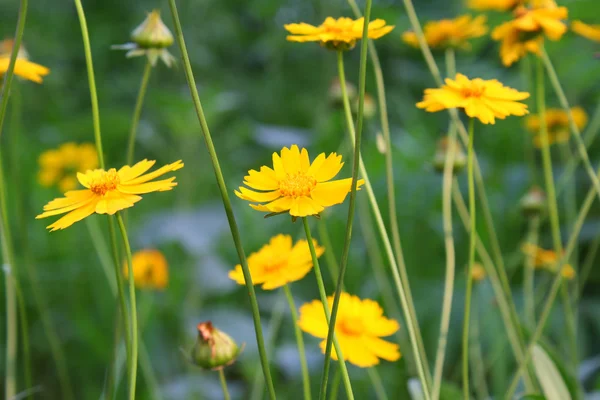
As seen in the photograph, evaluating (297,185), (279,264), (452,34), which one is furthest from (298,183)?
(452,34)

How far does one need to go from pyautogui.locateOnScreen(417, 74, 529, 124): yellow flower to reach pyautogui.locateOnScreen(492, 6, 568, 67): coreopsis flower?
11 cm

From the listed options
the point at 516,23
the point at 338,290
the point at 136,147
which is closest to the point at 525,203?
the point at 516,23

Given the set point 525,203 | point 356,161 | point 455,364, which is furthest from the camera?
point 455,364

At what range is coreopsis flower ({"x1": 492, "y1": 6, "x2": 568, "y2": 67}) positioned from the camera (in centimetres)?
48

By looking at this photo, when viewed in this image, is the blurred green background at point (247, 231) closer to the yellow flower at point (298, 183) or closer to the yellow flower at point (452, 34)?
the yellow flower at point (452, 34)

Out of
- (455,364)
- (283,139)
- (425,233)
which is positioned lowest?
(455,364)

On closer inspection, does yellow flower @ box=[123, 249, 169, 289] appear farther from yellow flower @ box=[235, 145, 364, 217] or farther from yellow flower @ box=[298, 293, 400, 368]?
yellow flower @ box=[235, 145, 364, 217]

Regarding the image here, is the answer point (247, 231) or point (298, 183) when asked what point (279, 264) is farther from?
point (247, 231)

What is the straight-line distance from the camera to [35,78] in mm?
398

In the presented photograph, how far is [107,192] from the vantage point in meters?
0.30

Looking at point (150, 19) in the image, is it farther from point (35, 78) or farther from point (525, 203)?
point (525, 203)

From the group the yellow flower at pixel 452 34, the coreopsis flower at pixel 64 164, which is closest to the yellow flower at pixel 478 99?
the yellow flower at pixel 452 34

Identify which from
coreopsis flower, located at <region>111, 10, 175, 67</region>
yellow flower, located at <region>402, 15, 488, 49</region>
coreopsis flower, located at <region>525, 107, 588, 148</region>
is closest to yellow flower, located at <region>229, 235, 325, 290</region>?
coreopsis flower, located at <region>111, 10, 175, 67</region>

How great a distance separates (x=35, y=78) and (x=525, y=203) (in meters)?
0.49
